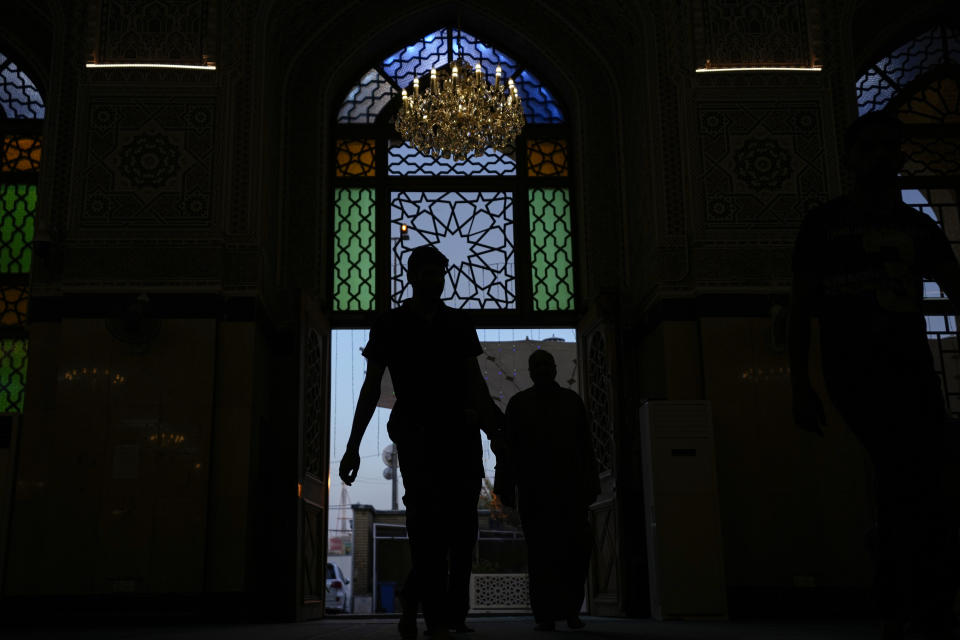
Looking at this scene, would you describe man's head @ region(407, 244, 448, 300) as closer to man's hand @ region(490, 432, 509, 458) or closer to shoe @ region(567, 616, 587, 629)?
man's hand @ region(490, 432, 509, 458)

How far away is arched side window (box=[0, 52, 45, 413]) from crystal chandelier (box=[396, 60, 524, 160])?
3142 millimetres

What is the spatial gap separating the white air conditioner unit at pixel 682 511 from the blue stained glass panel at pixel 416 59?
4156 millimetres

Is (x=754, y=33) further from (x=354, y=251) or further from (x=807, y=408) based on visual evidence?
(x=807, y=408)

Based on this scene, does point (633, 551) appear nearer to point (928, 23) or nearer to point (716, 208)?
point (716, 208)

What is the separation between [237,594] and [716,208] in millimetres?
4142

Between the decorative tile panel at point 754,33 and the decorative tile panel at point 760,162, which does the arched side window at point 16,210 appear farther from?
the decorative tile panel at point 754,33

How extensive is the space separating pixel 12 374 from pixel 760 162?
19.3ft

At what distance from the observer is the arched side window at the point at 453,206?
8711 mm

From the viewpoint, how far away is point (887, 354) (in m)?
2.58

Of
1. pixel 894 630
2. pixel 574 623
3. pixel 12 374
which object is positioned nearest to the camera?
pixel 894 630

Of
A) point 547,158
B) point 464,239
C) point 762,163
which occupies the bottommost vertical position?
point 464,239

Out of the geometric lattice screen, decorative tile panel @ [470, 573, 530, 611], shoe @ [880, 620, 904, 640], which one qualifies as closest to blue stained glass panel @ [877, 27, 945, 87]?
the geometric lattice screen

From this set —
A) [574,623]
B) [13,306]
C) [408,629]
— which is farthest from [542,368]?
[13,306]

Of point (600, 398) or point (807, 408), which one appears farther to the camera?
point (600, 398)
